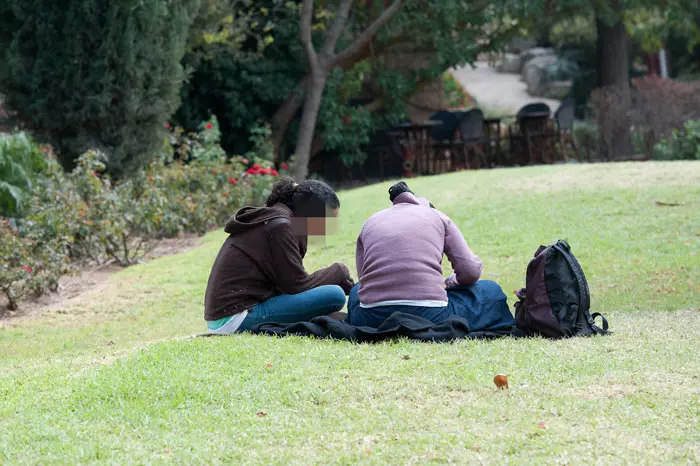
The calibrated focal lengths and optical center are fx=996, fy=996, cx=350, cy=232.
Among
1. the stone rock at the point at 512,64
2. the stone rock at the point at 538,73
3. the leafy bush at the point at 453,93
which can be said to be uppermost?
the stone rock at the point at 512,64

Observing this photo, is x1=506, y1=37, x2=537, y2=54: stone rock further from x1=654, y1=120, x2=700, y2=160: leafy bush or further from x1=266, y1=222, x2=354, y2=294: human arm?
x1=266, y1=222, x2=354, y2=294: human arm

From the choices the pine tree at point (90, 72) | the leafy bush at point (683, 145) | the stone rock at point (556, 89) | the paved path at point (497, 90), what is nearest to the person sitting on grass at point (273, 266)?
the pine tree at point (90, 72)

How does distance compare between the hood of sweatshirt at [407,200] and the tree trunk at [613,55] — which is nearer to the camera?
the hood of sweatshirt at [407,200]

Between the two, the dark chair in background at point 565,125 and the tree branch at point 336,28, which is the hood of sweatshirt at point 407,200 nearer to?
the tree branch at point 336,28

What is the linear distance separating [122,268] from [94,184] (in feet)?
3.35

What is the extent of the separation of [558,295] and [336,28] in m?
14.0

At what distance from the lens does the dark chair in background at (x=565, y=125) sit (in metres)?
20.7

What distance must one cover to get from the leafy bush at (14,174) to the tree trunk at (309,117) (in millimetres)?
8573

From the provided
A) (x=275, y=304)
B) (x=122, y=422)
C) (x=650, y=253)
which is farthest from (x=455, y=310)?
(x=650, y=253)

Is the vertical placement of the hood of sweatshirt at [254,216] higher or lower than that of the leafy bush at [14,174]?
lower

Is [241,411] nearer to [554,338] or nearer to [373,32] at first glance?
[554,338]

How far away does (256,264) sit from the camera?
6301 millimetres

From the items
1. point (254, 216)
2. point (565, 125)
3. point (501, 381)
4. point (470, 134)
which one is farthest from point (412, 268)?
point (565, 125)

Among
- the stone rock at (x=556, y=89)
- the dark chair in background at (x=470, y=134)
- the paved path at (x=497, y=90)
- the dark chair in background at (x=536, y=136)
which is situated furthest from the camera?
the stone rock at (x=556, y=89)
